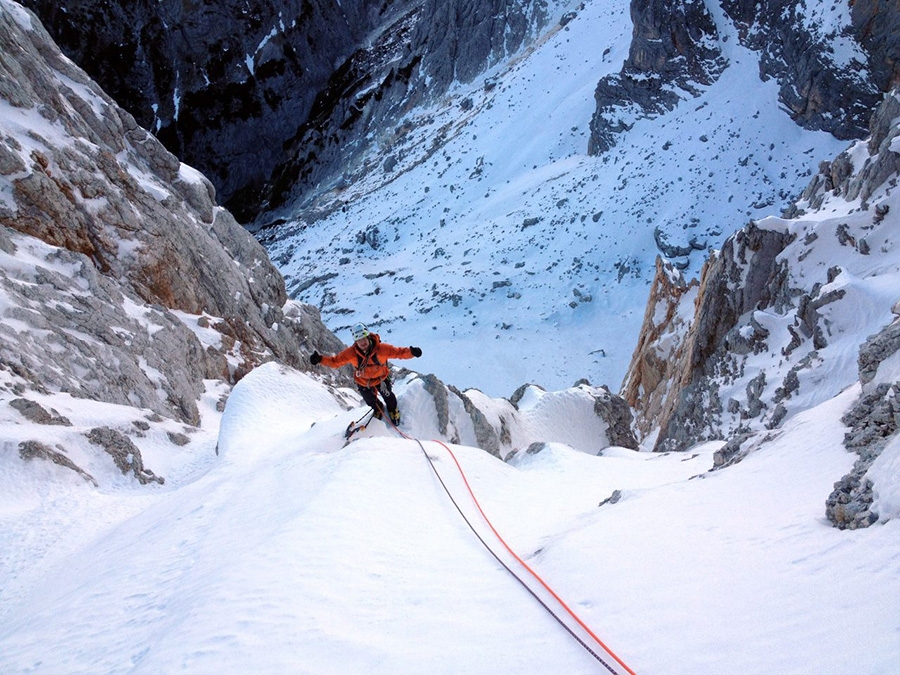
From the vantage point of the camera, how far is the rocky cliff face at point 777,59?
29016 millimetres

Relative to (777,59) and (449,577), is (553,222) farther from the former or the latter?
(449,577)

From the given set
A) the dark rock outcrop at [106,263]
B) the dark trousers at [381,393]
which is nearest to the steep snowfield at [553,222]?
the dark rock outcrop at [106,263]

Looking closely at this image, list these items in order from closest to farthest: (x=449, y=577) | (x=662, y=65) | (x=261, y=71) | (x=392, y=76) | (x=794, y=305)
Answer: (x=449, y=577)
(x=794, y=305)
(x=662, y=65)
(x=392, y=76)
(x=261, y=71)

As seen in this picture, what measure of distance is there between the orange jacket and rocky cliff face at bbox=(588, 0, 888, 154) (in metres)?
30.6

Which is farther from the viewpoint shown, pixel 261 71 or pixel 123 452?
pixel 261 71

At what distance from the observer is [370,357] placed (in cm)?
974

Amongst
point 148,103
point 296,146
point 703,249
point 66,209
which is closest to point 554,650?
point 66,209

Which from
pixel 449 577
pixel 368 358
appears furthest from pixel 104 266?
pixel 449 577

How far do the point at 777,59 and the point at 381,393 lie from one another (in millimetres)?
35021

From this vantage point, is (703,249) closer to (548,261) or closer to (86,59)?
(548,261)

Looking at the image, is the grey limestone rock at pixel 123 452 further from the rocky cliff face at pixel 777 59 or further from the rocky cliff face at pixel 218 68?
the rocky cliff face at pixel 218 68

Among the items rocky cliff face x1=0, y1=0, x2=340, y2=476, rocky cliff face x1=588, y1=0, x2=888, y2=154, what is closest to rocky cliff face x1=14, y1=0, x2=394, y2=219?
rocky cliff face x1=588, y1=0, x2=888, y2=154

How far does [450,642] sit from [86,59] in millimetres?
85629

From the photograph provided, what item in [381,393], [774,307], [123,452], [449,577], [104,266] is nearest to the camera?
[449,577]
